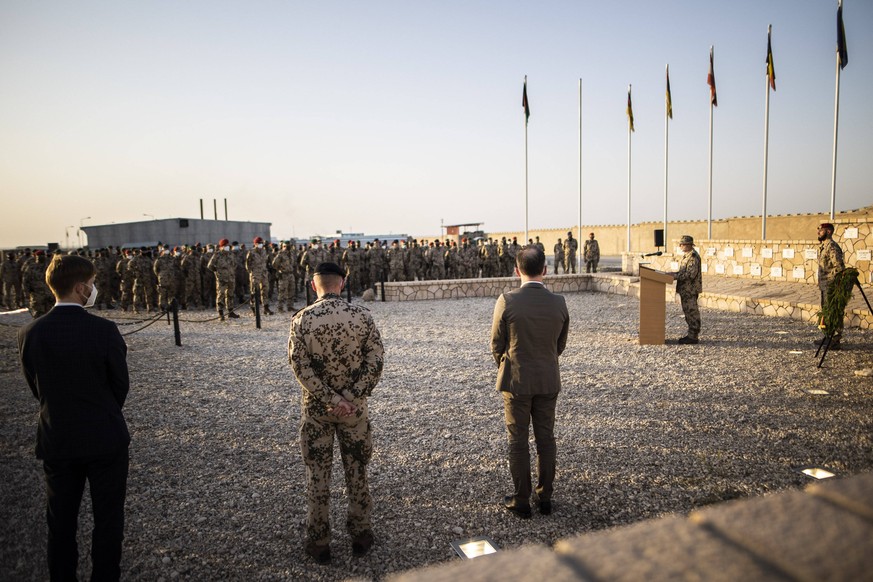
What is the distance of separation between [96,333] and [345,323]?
136 cm

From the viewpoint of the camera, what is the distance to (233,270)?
14070 mm

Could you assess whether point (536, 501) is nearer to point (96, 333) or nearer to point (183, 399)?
point (96, 333)

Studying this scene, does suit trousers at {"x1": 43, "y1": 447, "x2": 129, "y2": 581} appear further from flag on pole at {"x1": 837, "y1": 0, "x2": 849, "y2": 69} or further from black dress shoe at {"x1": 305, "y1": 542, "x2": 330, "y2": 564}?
flag on pole at {"x1": 837, "y1": 0, "x2": 849, "y2": 69}

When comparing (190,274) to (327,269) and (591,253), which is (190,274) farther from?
(591,253)

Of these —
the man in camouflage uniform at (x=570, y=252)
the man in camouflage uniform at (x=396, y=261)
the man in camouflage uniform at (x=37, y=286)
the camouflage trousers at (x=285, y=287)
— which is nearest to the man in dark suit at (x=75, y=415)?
the camouflage trousers at (x=285, y=287)

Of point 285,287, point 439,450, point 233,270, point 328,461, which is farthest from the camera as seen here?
point 285,287

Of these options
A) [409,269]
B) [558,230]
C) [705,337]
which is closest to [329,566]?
[705,337]

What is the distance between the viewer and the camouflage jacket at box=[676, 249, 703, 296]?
8914mm

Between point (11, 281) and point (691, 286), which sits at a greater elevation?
point (11, 281)

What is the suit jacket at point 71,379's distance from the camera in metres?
2.63

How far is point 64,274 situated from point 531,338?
2913 mm

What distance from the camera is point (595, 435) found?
196 inches

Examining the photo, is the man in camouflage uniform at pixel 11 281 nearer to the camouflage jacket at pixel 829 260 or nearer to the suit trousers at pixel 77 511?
the suit trousers at pixel 77 511

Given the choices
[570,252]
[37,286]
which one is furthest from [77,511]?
[570,252]
